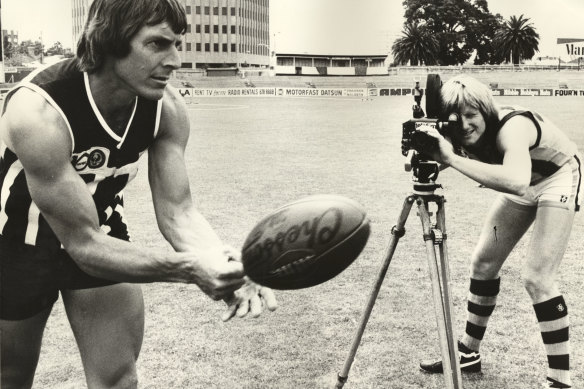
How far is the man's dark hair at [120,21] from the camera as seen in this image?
8.31 ft

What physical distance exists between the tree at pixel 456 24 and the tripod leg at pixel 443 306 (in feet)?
273

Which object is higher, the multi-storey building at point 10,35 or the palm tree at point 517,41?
the palm tree at point 517,41

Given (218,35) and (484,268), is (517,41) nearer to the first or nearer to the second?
(218,35)

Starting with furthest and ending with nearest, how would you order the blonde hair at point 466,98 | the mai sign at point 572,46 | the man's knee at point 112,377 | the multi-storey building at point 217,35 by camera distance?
the multi-storey building at point 217,35 < the mai sign at point 572,46 < the blonde hair at point 466,98 < the man's knee at point 112,377

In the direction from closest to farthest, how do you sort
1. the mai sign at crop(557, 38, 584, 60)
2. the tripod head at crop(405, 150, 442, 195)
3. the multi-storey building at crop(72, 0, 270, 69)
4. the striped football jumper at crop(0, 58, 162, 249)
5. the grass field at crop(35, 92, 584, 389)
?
the striped football jumper at crop(0, 58, 162, 249), the tripod head at crop(405, 150, 442, 195), the grass field at crop(35, 92, 584, 389), the mai sign at crop(557, 38, 584, 60), the multi-storey building at crop(72, 0, 270, 69)

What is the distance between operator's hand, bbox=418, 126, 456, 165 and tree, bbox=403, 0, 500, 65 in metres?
83.2

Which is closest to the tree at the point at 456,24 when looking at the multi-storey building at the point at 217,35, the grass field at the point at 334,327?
the multi-storey building at the point at 217,35

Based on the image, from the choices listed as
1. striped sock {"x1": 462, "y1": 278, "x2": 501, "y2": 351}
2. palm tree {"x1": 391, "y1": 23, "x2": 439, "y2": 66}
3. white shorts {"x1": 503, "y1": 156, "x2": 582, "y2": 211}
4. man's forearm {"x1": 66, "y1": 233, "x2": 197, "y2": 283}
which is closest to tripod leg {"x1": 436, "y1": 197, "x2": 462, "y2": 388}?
striped sock {"x1": 462, "y1": 278, "x2": 501, "y2": 351}

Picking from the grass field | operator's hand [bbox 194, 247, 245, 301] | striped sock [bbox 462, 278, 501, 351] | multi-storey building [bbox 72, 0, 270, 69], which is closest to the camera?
operator's hand [bbox 194, 247, 245, 301]

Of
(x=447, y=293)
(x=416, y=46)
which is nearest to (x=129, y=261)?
(x=447, y=293)

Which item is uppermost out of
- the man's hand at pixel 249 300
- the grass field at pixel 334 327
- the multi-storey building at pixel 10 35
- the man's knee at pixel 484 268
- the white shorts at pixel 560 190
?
the multi-storey building at pixel 10 35

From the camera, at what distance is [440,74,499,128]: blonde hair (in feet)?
13.5

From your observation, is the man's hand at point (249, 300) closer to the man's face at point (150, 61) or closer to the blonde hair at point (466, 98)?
the man's face at point (150, 61)

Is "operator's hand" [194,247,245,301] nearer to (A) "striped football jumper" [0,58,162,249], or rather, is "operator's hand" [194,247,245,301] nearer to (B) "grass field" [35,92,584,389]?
(A) "striped football jumper" [0,58,162,249]
